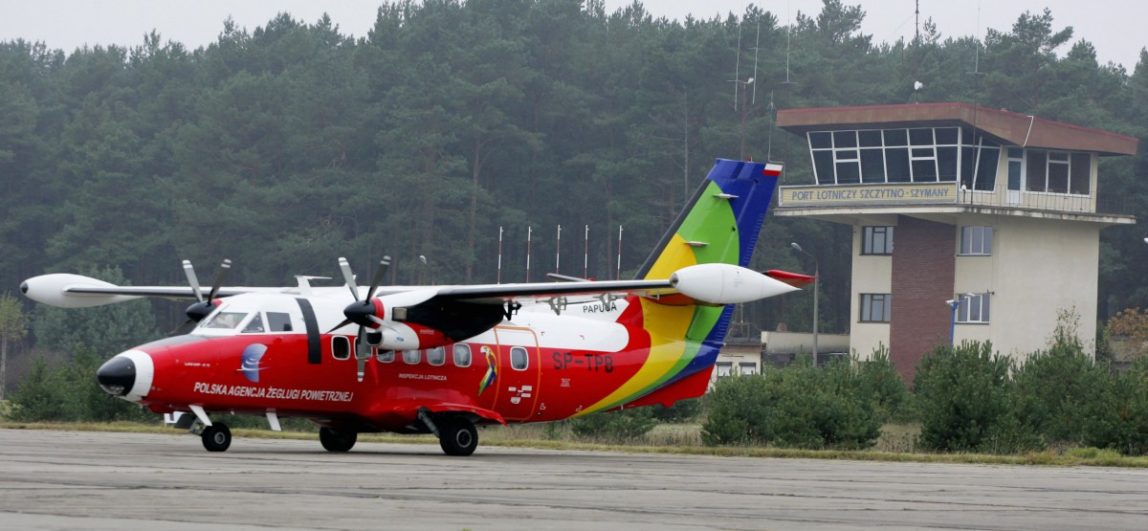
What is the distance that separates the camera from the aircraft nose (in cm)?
2258

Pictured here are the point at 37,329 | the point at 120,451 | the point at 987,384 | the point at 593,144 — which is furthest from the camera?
the point at 593,144

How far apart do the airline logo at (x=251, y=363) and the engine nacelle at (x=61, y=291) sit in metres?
3.76

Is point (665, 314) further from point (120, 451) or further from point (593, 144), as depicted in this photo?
point (593, 144)

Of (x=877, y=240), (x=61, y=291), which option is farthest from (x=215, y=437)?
(x=877, y=240)

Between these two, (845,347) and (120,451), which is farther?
(845,347)

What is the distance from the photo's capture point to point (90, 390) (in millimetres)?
35969

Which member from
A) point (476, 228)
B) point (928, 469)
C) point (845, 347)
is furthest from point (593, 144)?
point (928, 469)

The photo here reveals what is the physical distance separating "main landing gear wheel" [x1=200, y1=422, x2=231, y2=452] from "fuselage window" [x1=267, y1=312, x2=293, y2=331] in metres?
1.66

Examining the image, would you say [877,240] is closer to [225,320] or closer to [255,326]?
[255,326]

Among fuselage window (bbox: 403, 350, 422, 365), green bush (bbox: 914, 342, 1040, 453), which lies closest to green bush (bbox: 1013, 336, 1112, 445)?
green bush (bbox: 914, 342, 1040, 453)

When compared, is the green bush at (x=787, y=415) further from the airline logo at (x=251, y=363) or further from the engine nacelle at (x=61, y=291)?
the engine nacelle at (x=61, y=291)

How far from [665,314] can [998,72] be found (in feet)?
275

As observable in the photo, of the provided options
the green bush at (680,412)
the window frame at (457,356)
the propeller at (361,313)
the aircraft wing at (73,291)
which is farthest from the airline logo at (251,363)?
the green bush at (680,412)

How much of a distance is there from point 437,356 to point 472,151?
75.2 metres
